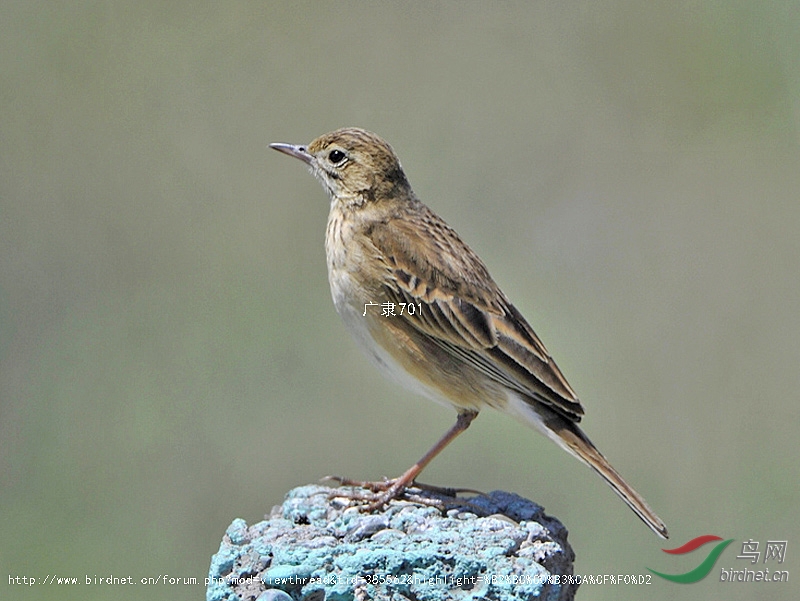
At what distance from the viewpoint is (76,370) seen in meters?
11.4

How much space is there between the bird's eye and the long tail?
5.65ft

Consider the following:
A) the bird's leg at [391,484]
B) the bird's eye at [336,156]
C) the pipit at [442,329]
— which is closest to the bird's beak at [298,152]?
the bird's eye at [336,156]

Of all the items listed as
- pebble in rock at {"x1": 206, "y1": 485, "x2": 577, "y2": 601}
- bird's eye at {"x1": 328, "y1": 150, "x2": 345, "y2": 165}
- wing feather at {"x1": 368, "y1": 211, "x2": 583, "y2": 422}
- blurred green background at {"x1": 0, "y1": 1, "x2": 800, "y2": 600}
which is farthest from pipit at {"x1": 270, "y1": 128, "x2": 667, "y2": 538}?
blurred green background at {"x1": 0, "y1": 1, "x2": 800, "y2": 600}

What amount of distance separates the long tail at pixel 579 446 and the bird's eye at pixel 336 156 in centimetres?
172

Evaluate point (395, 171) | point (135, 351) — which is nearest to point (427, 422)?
point (135, 351)

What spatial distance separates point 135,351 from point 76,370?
53cm

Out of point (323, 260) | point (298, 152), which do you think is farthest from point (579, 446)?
point (323, 260)

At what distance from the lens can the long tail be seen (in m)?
6.44

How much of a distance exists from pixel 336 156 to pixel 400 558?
280 centimetres

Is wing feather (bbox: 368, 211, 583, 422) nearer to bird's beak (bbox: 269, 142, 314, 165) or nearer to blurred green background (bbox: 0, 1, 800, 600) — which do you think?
bird's beak (bbox: 269, 142, 314, 165)

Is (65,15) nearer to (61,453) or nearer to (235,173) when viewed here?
(235,173)

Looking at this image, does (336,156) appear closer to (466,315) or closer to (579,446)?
(466,315)

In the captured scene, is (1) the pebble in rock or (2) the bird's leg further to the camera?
(2) the bird's leg

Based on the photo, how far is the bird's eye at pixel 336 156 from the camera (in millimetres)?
7602
